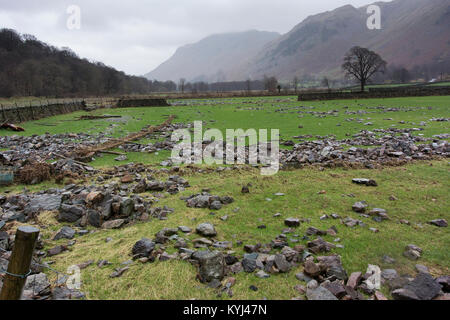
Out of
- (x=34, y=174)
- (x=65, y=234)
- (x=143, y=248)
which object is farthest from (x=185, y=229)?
(x=34, y=174)

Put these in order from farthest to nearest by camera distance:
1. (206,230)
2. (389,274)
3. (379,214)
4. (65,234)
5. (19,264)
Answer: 1. (379,214)
2. (65,234)
3. (206,230)
4. (389,274)
5. (19,264)

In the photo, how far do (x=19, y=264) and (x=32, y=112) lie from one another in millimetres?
34098

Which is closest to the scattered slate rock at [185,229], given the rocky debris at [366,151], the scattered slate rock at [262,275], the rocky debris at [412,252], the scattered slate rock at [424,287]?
the scattered slate rock at [262,275]

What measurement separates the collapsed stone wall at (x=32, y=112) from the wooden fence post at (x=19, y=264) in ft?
94.9

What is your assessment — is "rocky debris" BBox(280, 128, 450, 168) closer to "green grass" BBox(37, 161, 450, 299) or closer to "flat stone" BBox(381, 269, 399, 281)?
"green grass" BBox(37, 161, 450, 299)

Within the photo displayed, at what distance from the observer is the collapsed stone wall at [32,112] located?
2602 cm

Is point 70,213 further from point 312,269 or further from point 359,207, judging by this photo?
point 359,207

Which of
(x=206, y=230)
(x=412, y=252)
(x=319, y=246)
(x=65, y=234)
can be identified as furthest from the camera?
(x=65, y=234)

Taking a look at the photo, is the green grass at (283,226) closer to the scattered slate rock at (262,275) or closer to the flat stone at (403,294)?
the scattered slate rock at (262,275)

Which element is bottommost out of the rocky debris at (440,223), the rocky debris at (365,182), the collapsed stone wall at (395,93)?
the rocky debris at (440,223)

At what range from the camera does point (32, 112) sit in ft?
97.4

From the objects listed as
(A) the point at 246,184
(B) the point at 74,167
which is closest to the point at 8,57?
(B) the point at 74,167

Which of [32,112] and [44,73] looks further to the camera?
[44,73]

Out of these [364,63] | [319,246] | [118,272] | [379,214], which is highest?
[364,63]
